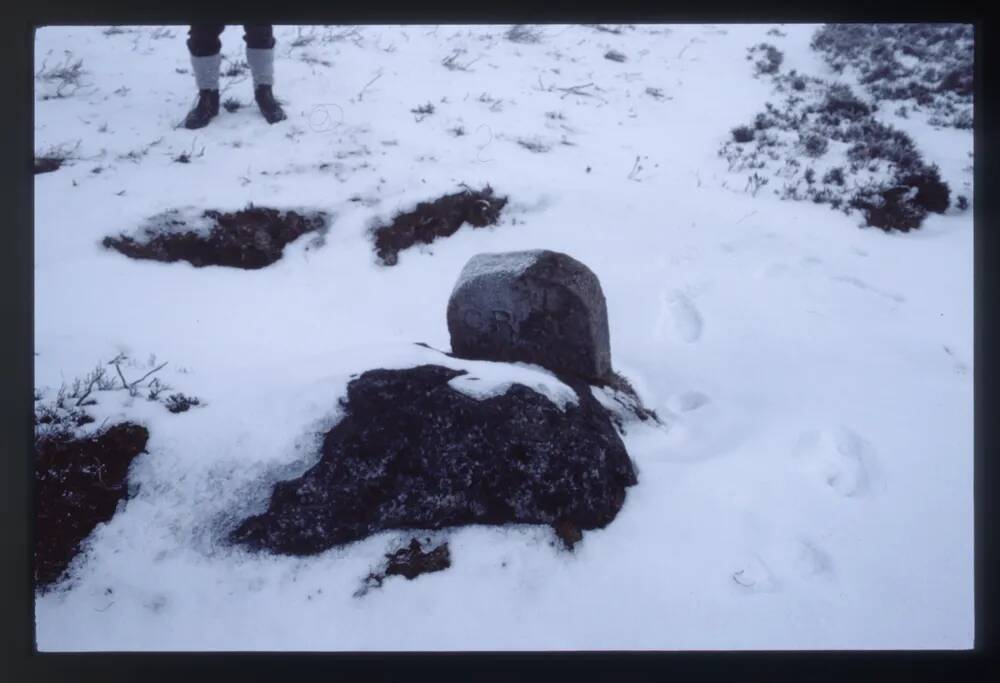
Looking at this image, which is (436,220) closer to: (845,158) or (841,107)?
(845,158)

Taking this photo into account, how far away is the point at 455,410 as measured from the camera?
244 cm

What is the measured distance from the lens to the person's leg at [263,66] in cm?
529

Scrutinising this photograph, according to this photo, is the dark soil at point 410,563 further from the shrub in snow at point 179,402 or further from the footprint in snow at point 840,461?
the footprint in snow at point 840,461

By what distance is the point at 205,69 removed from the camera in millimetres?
5180

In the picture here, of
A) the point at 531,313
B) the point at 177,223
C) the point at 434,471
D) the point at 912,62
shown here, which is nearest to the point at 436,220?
the point at 177,223

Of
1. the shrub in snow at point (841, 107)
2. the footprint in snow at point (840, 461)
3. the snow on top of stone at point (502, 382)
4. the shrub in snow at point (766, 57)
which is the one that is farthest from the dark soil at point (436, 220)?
the shrub in snow at point (766, 57)

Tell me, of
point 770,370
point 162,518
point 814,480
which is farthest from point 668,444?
point 162,518

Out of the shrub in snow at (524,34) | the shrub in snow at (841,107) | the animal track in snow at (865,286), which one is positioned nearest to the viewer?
the animal track in snow at (865,286)

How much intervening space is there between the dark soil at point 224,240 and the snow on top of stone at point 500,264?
7.12ft

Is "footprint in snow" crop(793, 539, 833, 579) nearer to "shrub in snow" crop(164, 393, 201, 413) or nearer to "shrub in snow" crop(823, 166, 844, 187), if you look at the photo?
"shrub in snow" crop(164, 393, 201, 413)

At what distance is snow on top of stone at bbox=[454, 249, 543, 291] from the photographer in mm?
2893

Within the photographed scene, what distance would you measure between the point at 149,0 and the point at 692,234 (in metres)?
4.05

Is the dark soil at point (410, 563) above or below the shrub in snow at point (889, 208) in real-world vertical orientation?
below

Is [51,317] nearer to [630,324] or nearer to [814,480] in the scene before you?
[630,324]
